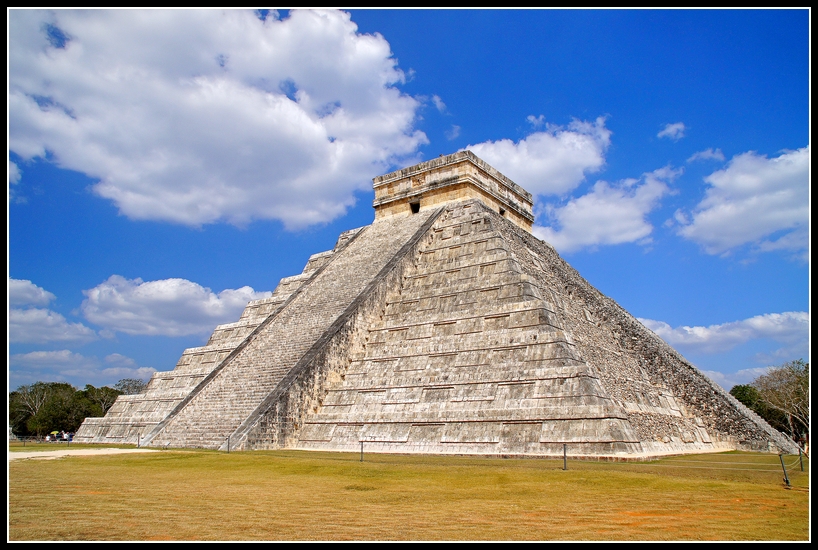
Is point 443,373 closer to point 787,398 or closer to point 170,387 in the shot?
point 170,387

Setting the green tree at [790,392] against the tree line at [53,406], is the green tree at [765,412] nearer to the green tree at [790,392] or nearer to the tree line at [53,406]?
the green tree at [790,392]

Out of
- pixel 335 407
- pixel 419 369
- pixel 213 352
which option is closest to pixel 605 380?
pixel 419 369

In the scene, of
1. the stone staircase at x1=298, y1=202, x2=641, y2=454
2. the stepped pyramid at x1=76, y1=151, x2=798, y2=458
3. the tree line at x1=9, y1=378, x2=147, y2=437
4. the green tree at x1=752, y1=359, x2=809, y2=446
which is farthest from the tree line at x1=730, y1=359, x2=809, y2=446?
the tree line at x1=9, y1=378, x2=147, y2=437

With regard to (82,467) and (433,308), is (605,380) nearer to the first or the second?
(433,308)

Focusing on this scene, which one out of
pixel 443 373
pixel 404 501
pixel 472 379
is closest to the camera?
pixel 404 501

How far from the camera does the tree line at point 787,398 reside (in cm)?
2575

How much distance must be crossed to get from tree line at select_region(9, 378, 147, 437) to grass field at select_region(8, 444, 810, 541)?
21228 millimetres

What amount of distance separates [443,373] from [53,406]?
2900cm

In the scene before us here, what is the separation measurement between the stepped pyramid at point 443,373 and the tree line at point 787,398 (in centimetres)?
1019

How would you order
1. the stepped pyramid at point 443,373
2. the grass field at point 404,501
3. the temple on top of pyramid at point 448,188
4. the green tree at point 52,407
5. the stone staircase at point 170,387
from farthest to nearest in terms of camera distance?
the green tree at point 52,407 → the temple on top of pyramid at point 448,188 → the stone staircase at point 170,387 → the stepped pyramid at point 443,373 → the grass field at point 404,501

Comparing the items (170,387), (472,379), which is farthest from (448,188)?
(170,387)

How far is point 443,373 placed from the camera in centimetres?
1362

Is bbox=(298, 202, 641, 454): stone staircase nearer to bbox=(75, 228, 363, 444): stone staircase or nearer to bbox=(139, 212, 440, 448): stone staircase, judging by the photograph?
bbox=(139, 212, 440, 448): stone staircase

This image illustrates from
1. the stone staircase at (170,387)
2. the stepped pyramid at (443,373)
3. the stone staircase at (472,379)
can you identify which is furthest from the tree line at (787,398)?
the stone staircase at (170,387)
